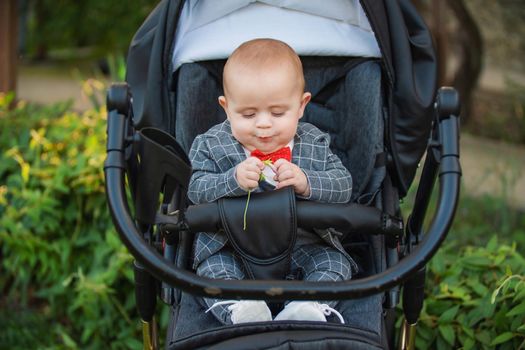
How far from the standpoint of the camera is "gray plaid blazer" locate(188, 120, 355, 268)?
9.13 ft

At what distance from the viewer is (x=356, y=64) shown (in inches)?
126

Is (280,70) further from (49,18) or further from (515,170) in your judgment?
(49,18)

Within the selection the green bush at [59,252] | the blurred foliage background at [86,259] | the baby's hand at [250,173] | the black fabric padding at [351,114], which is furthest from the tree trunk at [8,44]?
the baby's hand at [250,173]

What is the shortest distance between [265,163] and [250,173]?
0.13 m

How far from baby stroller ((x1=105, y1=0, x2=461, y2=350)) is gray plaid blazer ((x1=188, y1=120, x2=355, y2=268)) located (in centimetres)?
8

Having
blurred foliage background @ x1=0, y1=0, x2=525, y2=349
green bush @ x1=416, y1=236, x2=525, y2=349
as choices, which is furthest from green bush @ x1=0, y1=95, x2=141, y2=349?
green bush @ x1=416, y1=236, x2=525, y2=349

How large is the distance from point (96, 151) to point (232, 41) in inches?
50.8

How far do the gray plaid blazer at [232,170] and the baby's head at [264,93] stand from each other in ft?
0.31

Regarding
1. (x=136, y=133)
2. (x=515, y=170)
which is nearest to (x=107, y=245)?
(x=136, y=133)

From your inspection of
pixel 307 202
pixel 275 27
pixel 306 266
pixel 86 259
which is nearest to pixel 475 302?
pixel 306 266

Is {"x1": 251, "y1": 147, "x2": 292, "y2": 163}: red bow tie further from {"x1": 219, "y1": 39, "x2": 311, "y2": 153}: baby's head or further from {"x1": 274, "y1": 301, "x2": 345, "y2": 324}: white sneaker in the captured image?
{"x1": 274, "y1": 301, "x2": 345, "y2": 324}: white sneaker

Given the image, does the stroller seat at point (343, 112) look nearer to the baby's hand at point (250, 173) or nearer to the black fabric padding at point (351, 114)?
the black fabric padding at point (351, 114)

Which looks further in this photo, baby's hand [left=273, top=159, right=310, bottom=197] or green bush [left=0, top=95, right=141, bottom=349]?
green bush [left=0, top=95, right=141, bottom=349]

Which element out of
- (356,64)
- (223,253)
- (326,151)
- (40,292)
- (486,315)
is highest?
(356,64)
